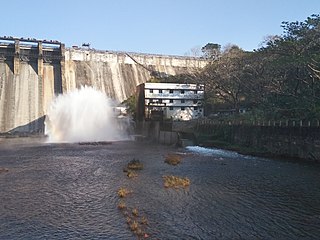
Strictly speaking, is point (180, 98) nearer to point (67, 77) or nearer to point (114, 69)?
point (114, 69)

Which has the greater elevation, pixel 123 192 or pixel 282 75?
pixel 282 75

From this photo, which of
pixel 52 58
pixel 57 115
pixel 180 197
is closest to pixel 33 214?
pixel 180 197

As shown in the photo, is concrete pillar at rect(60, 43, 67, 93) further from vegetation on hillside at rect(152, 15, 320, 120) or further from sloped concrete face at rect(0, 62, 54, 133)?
vegetation on hillside at rect(152, 15, 320, 120)

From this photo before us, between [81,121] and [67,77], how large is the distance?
85.7 ft

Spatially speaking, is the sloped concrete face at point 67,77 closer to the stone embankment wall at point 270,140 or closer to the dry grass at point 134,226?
the stone embankment wall at point 270,140

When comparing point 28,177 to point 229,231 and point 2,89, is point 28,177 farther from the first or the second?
point 2,89

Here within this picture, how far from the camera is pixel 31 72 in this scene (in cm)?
7088

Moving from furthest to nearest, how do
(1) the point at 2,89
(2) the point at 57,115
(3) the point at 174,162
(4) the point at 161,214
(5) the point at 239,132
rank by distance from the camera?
(1) the point at 2,89, (2) the point at 57,115, (5) the point at 239,132, (3) the point at 174,162, (4) the point at 161,214

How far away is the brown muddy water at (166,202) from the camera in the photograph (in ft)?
34.8

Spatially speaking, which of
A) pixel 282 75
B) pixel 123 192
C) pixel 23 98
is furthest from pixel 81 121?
pixel 123 192

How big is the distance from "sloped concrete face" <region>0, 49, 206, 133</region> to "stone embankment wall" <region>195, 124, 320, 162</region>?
39.2 metres

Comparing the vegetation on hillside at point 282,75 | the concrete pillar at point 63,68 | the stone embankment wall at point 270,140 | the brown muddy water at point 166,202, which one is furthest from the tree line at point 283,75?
the concrete pillar at point 63,68

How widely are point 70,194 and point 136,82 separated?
72.2m

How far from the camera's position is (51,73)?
7381 cm
